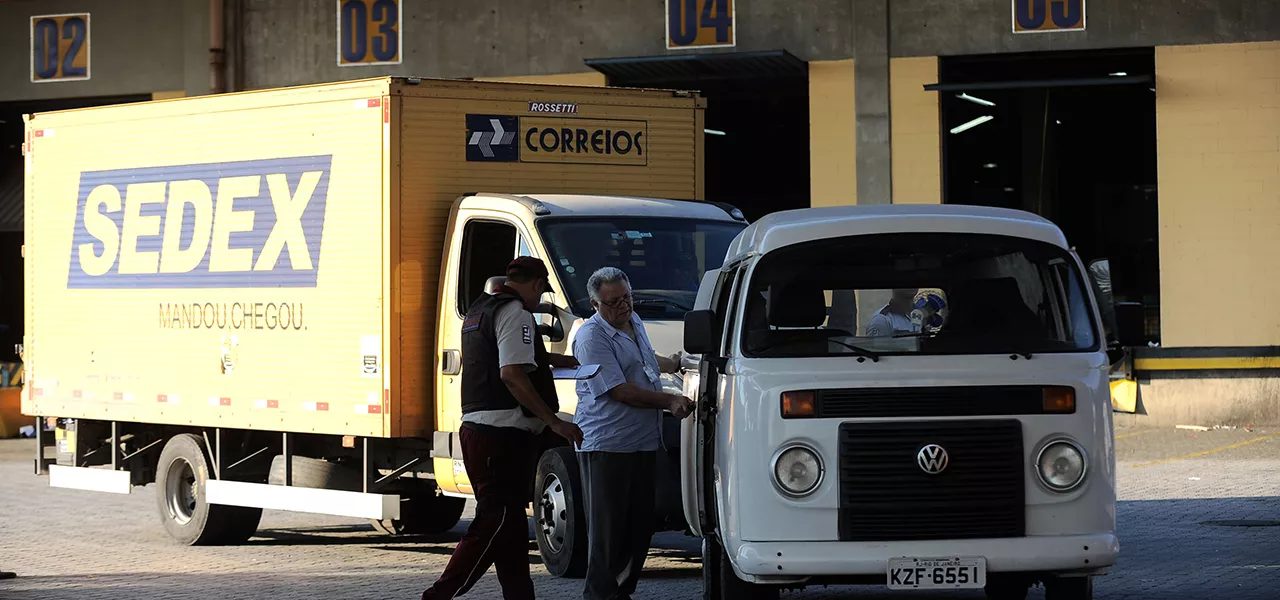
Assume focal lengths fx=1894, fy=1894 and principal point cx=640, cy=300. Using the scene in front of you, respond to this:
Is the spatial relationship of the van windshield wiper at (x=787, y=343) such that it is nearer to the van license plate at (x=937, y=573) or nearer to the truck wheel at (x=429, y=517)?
the van license plate at (x=937, y=573)

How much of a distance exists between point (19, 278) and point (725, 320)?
28970 mm

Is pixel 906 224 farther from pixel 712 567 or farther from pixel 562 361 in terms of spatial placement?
pixel 562 361

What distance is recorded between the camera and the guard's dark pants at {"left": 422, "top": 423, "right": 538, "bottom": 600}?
9.43 meters

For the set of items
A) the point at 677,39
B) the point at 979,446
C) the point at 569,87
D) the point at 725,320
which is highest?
the point at 677,39

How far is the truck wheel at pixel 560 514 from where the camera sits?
37.3ft

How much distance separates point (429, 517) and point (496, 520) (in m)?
→ 5.46

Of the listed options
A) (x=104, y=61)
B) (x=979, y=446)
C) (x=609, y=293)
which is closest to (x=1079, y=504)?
(x=979, y=446)

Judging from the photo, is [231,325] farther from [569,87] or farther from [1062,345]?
[1062,345]

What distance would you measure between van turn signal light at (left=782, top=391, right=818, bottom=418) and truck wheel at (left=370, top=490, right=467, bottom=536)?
6778mm

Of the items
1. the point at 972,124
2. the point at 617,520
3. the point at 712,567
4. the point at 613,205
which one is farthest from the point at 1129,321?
the point at 972,124

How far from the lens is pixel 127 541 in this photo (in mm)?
14602

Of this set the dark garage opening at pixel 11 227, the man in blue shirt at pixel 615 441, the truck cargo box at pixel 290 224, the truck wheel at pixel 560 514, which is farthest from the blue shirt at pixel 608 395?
the dark garage opening at pixel 11 227

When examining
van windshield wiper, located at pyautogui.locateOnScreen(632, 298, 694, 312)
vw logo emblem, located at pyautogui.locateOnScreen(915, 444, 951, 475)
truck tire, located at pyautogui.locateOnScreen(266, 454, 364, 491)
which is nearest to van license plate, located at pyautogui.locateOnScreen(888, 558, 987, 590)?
vw logo emblem, located at pyautogui.locateOnScreen(915, 444, 951, 475)

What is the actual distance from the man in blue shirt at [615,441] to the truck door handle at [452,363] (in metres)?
2.59
